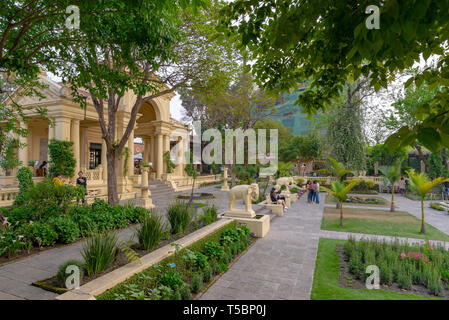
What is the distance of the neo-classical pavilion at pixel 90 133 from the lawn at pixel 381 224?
40.6 feet

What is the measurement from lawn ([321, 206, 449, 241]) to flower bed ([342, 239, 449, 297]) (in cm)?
223

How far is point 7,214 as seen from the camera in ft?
23.6

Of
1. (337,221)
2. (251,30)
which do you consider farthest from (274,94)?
(337,221)

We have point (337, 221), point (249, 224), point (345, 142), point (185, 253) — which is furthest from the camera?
point (345, 142)

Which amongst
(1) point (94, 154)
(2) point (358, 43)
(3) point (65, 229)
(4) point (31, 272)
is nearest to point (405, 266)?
(2) point (358, 43)

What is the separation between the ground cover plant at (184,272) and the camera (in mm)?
3609

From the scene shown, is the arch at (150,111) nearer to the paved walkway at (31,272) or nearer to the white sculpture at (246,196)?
the white sculpture at (246,196)

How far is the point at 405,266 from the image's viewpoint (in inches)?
208

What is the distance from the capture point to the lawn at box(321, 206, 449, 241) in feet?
30.0

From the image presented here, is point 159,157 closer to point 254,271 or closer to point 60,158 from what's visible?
point 60,158

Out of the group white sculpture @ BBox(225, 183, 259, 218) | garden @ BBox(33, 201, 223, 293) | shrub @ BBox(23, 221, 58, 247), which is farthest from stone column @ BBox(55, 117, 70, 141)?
white sculpture @ BBox(225, 183, 259, 218)

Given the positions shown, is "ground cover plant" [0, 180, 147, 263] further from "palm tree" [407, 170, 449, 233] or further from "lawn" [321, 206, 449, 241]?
"palm tree" [407, 170, 449, 233]
